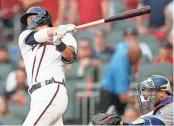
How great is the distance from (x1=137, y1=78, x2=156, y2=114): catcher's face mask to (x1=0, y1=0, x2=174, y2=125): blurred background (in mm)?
2710

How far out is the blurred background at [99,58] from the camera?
10.4 m

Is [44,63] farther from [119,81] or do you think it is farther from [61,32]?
[119,81]

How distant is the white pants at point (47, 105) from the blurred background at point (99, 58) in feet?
8.29

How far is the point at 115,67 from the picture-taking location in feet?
34.1

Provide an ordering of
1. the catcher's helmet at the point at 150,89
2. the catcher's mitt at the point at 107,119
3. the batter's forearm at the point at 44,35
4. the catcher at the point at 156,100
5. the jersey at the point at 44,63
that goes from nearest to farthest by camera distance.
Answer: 1. the catcher's mitt at the point at 107,119
2. the catcher at the point at 156,100
3. the catcher's helmet at the point at 150,89
4. the batter's forearm at the point at 44,35
5. the jersey at the point at 44,63

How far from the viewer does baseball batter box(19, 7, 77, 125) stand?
7.33 m

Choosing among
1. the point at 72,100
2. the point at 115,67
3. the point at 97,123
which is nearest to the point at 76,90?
the point at 72,100

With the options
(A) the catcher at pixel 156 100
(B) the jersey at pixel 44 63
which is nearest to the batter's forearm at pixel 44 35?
(B) the jersey at pixel 44 63

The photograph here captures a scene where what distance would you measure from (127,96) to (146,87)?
3423mm

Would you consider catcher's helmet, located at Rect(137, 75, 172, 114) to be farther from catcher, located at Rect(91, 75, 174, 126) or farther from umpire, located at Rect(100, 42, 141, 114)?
umpire, located at Rect(100, 42, 141, 114)

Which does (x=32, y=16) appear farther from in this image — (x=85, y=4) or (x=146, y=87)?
(x=85, y=4)

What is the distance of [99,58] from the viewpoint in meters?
11.7

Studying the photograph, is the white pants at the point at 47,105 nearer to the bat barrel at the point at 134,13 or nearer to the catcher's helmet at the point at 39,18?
the catcher's helmet at the point at 39,18

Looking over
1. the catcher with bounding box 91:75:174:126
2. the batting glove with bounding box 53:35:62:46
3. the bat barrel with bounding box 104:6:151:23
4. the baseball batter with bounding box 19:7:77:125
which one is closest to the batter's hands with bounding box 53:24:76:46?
the batting glove with bounding box 53:35:62:46
